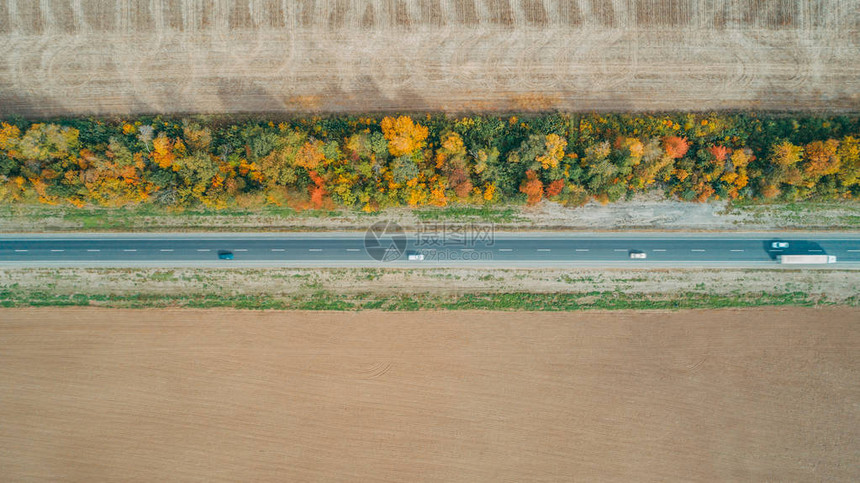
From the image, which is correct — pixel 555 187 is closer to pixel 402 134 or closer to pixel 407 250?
pixel 402 134

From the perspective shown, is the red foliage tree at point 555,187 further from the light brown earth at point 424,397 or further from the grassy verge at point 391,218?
the light brown earth at point 424,397

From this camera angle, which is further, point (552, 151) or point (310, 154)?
point (552, 151)

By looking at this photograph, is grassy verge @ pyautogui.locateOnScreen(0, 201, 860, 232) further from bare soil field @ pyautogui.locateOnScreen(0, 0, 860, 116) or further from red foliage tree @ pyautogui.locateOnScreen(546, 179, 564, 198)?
bare soil field @ pyautogui.locateOnScreen(0, 0, 860, 116)

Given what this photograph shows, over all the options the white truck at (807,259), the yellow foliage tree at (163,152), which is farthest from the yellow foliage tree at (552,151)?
the yellow foliage tree at (163,152)

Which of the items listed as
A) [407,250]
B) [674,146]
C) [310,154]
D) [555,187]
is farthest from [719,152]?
[310,154]

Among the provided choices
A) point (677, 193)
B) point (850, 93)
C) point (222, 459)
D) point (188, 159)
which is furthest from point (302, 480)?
point (850, 93)
